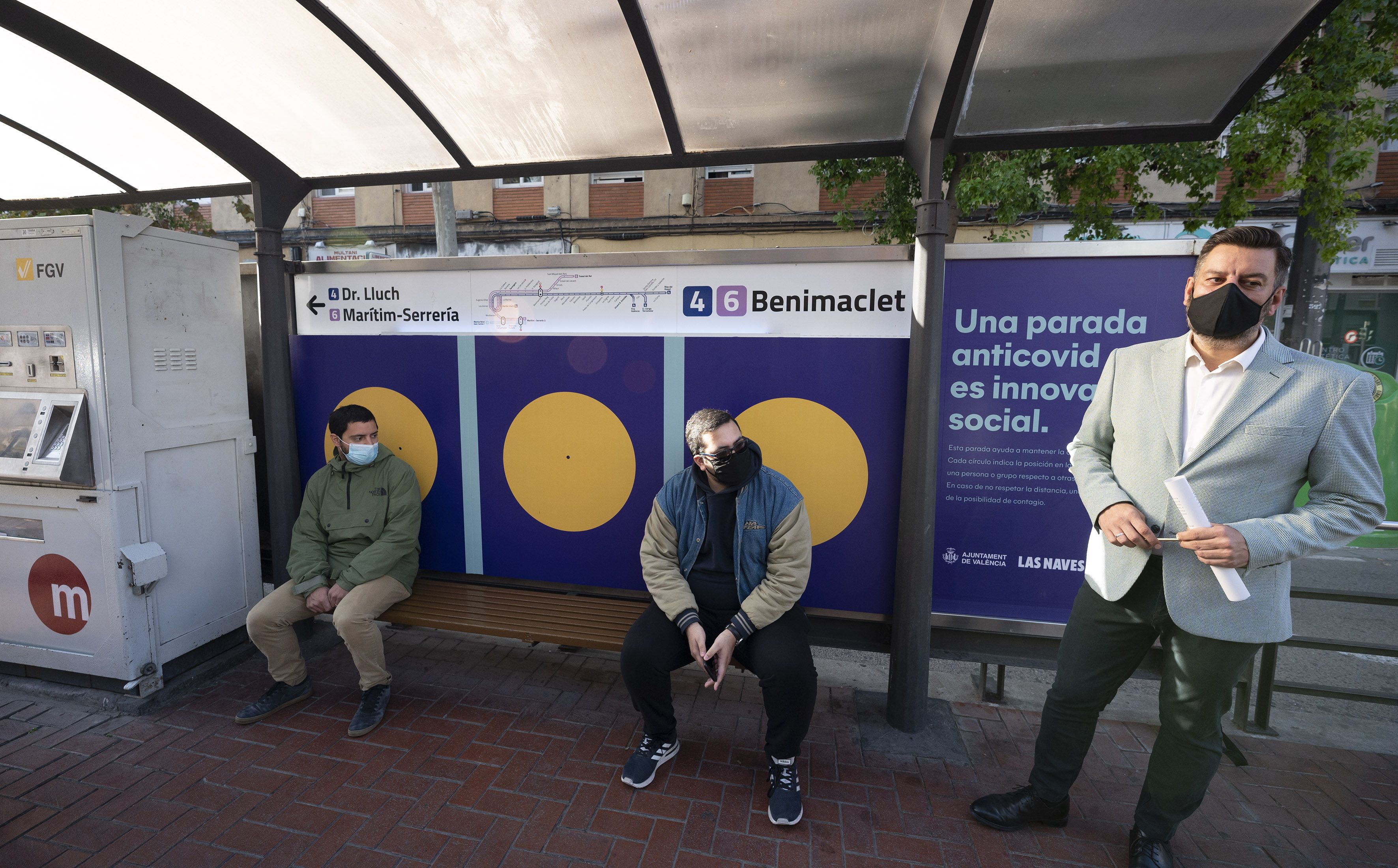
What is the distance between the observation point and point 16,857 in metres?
2.35

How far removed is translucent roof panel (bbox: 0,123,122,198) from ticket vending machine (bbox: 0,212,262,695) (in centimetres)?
136

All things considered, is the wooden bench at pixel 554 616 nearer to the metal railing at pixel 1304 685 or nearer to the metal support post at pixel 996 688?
the metal support post at pixel 996 688

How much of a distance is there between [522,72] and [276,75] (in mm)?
1261

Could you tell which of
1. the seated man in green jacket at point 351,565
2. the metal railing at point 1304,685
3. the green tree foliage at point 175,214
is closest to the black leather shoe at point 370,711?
the seated man in green jacket at point 351,565

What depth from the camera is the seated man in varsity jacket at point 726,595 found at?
8.73ft

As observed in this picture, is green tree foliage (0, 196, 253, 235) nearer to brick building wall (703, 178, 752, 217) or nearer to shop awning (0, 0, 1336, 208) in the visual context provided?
shop awning (0, 0, 1336, 208)

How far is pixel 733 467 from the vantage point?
276 centimetres

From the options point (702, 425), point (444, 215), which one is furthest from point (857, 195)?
point (702, 425)

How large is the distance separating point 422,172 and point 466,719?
3.00 meters

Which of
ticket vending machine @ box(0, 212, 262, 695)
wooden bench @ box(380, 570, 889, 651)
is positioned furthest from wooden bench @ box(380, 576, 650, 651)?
ticket vending machine @ box(0, 212, 262, 695)

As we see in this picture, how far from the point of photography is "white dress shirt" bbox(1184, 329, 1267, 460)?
205 cm

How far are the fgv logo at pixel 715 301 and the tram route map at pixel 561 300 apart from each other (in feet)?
0.35

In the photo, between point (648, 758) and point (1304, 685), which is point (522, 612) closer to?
point (648, 758)

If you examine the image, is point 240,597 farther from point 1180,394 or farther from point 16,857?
point 1180,394
